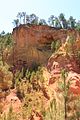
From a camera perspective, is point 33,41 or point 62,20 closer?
point 33,41

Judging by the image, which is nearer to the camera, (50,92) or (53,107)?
(53,107)

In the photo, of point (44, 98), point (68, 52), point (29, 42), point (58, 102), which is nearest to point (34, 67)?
point (29, 42)

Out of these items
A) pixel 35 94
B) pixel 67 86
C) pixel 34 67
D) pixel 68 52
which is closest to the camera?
pixel 67 86

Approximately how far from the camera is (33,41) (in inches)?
2400

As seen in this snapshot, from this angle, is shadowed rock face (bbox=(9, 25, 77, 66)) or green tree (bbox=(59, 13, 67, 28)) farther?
green tree (bbox=(59, 13, 67, 28))

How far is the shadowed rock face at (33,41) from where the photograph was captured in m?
59.3

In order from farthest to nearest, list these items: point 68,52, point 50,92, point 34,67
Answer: point 34,67, point 68,52, point 50,92

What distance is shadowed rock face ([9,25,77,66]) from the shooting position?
59.3m

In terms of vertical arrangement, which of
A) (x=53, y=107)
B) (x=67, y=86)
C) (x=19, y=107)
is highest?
(x=67, y=86)

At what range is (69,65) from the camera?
45.5m

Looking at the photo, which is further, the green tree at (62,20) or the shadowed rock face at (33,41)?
the green tree at (62,20)

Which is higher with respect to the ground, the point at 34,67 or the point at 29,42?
the point at 29,42

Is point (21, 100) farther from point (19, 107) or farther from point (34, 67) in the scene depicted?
point (34, 67)

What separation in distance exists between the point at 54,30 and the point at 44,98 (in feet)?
67.6
